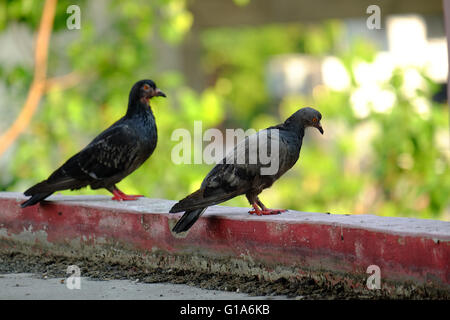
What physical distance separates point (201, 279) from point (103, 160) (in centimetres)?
136

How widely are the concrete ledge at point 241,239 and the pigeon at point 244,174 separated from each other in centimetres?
16

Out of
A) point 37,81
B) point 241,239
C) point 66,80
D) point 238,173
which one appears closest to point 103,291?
point 241,239

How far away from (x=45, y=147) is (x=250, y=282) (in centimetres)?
612

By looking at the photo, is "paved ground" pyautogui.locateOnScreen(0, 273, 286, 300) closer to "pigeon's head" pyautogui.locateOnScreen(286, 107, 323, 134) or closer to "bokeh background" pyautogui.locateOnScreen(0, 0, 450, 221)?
"pigeon's head" pyautogui.locateOnScreen(286, 107, 323, 134)

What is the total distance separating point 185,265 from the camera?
4574 mm

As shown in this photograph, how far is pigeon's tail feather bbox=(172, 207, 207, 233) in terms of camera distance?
14.3ft

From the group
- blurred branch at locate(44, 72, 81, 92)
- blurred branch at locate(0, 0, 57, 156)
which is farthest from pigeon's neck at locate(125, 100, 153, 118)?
blurred branch at locate(44, 72, 81, 92)

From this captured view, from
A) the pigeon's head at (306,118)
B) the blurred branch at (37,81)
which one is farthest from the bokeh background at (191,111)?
the pigeon's head at (306,118)

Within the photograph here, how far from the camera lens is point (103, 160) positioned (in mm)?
5402

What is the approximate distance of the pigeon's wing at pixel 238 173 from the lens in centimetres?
436

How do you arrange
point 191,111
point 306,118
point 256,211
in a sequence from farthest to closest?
point 191,111
point 306,118
point 256,211

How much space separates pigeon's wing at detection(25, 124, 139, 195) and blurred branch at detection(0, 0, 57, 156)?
4.26 meters

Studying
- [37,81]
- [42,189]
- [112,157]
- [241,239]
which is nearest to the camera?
[241,239]

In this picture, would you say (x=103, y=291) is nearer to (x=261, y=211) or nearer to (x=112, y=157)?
(x=261, y=211)
